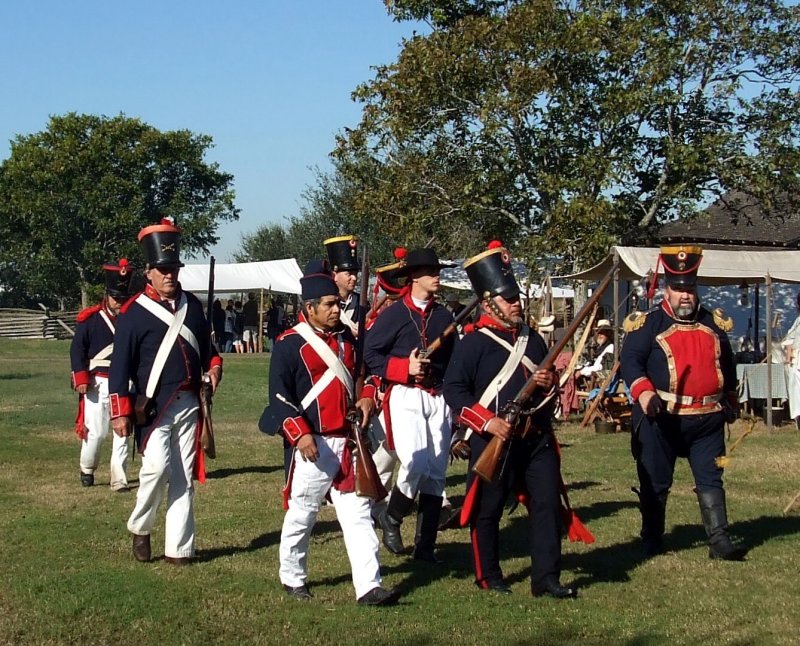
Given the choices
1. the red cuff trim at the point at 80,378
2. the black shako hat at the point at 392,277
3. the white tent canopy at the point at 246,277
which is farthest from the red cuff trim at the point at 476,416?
the white tent canopy at the point at 246,277

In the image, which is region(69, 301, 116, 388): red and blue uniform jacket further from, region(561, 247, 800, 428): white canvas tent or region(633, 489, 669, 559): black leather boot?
region(561, 247, 800, 428): white canvas tent

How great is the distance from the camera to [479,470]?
7008mm

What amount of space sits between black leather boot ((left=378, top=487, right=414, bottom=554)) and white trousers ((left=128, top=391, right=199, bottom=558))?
58.1 inches

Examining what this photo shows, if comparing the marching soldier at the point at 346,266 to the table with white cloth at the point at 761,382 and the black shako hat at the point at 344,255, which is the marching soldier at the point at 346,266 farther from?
the table with white cloth at the point at 761,382

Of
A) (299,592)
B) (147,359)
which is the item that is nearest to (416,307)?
(147,359)

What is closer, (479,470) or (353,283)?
(479,470)

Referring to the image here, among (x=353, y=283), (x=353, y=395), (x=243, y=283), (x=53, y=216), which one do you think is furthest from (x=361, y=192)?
(x=53, y=216)

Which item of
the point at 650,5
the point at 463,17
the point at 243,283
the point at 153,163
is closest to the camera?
the point at 650,5

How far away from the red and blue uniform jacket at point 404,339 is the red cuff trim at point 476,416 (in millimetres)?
1556

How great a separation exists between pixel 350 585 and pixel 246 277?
108 ft

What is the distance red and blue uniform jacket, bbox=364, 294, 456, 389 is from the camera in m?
8.73

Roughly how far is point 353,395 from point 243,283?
3267 cm

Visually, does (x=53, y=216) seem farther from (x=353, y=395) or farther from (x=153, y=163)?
(x=353, y=395)

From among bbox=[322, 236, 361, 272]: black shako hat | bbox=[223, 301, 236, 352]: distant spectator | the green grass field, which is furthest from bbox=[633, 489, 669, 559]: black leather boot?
bbox=[223, 301, 236, 352]: distant spectator
